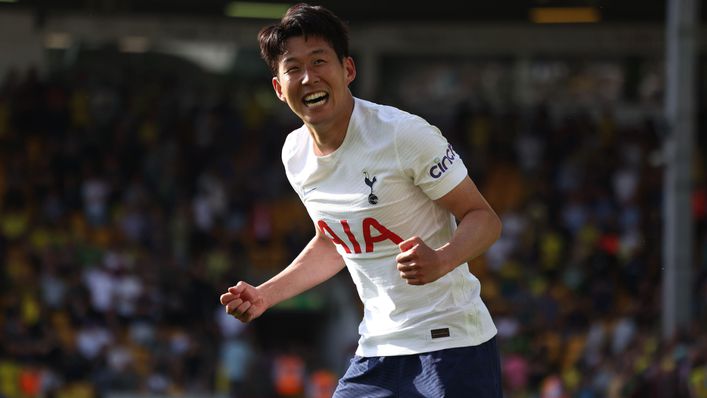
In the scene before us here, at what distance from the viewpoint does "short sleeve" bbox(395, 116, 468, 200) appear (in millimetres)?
4402

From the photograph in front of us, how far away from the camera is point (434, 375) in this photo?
14.8 ft

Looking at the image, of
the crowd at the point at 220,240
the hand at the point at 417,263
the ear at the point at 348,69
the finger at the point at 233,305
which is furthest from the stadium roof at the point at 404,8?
the hand at the point at 417,263

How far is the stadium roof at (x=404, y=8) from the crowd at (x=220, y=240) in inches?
44.9

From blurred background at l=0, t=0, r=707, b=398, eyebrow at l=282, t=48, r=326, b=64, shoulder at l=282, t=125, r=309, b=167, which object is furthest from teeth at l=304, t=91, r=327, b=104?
blurred background at l=0, t=0, r=707, b=398

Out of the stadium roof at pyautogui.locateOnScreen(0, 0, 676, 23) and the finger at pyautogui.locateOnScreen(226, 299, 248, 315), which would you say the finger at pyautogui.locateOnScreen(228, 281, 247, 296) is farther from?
the stadium roof at pyautogui.locateOnScreen(0, 0, 676, 23)

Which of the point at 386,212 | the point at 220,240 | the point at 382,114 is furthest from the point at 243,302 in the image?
the point at 220,240

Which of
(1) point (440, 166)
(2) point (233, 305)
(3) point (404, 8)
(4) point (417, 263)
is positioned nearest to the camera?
(4) point (417, 263)

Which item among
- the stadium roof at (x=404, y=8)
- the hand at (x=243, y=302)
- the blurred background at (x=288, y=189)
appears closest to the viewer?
the hand at (x=243, y=302)

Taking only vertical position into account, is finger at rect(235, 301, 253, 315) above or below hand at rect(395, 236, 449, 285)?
below

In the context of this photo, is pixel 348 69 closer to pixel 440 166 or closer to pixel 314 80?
pixel 314 80

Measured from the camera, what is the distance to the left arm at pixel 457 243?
13.2 feet

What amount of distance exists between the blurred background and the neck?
27.3 feet

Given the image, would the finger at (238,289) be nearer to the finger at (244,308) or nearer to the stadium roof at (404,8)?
the finger at (244,308)

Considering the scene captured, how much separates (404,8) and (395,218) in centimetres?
1761
